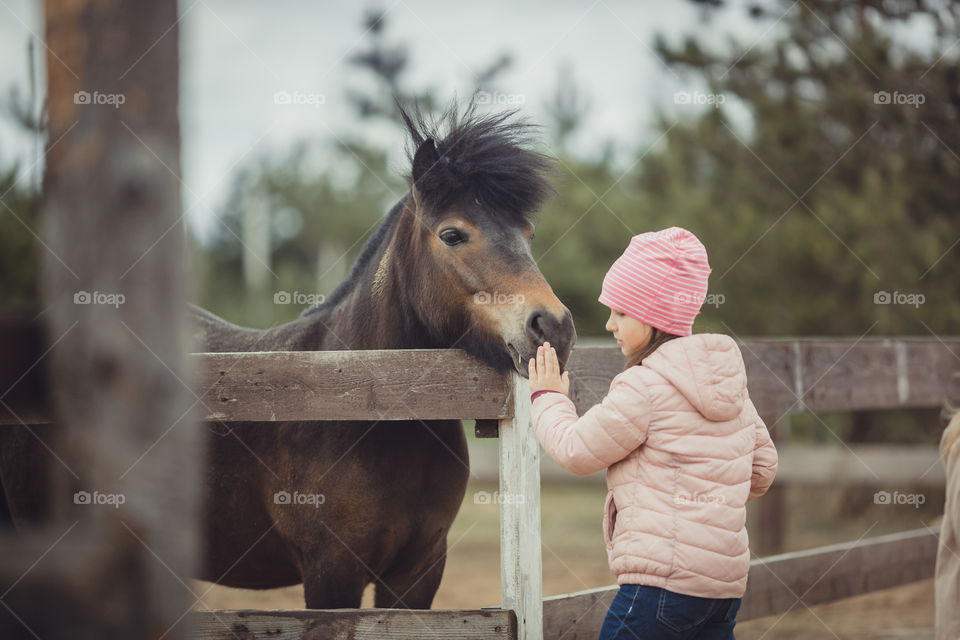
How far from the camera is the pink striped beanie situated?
7.24 feet

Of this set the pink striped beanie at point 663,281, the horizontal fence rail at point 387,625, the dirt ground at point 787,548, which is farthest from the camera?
the dirt ground at point 787,548

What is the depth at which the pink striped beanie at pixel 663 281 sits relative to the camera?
2.21m

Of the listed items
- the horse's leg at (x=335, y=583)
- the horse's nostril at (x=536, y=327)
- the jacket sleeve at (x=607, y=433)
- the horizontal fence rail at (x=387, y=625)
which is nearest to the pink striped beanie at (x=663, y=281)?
the jacket sleeve at (x=607, y=433)

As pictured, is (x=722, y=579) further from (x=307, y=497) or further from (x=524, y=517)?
(x=307, y=497)

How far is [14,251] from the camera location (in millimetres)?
4723

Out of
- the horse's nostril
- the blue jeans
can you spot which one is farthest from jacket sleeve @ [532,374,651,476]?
the horse's nostril

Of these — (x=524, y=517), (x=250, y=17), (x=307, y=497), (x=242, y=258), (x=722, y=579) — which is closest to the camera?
(x=722, y=579)

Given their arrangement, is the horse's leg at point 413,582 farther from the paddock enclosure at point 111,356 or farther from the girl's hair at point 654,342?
the paddock enclosure at point 111,356

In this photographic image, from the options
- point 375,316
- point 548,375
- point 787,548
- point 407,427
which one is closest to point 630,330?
point 548,375

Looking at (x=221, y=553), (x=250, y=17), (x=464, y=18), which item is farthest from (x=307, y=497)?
(x=250, y=17)

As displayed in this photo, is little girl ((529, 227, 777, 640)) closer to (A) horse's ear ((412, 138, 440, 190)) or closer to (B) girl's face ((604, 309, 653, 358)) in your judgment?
(B) girl's face ((604, 309, 653, 358))

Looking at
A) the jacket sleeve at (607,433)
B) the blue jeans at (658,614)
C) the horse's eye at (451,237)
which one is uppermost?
the horse's eye at (451,237)

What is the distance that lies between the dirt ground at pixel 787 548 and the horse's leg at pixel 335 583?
1.18 meters

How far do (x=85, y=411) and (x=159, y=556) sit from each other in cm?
27
